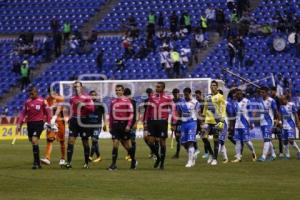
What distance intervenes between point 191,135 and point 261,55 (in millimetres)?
24626

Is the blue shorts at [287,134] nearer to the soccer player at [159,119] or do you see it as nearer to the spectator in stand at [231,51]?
the soccer player at [159,119]

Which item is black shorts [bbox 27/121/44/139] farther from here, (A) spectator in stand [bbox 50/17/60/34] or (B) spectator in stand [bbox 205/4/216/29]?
(A) spectator in stand [bbox 50/17/60/34]

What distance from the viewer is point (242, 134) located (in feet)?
87.8

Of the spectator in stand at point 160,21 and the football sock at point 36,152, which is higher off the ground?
the spectator in stand at point 160,21

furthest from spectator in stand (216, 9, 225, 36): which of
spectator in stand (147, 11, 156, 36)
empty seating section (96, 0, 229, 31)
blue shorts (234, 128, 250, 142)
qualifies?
blue shorts (234, 128, 250, 142)

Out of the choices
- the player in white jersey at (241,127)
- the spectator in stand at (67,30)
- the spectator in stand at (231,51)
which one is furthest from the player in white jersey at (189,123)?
the spectator in stand at (67,30)

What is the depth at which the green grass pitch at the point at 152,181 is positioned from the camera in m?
16.9

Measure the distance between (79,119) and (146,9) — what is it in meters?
32.0

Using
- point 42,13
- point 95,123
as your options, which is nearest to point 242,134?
point 95,123

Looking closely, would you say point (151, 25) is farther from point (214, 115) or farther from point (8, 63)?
Answer: point (214, 115)

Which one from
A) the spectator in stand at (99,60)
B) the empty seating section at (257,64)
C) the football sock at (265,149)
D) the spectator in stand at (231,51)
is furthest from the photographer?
the spectator in stand at (99,60)

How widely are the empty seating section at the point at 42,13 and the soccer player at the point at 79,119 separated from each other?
32.3 m

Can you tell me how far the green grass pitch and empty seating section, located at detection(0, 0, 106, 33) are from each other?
3067cm

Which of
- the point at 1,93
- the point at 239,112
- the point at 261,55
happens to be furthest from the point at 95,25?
the point at 239,112
